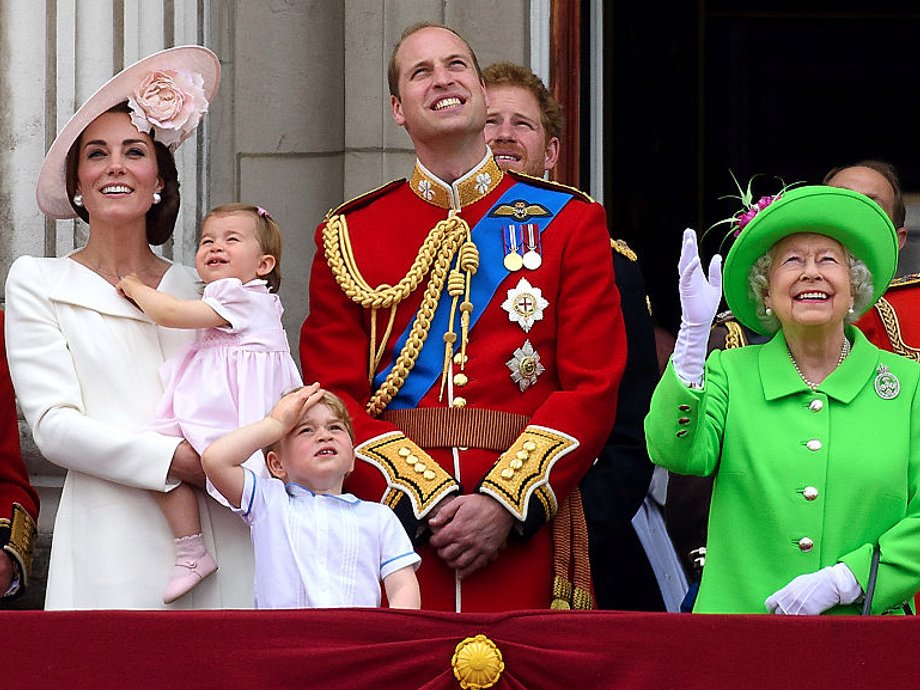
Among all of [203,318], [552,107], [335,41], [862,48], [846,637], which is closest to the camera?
[846,637]

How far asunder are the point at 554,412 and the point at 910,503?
0.74m

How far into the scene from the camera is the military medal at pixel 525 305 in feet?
15.5

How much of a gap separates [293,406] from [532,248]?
0.72 m

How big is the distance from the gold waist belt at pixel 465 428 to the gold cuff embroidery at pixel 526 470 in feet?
0.33

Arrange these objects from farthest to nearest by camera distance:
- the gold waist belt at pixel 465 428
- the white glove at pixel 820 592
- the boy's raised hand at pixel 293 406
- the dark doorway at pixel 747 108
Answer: the dark doorway at pixel 747 108 → the gold waist belt at pixel 465 428 → the boy's raised hand at pixel 293 406 → the white glove at pixel 820 592

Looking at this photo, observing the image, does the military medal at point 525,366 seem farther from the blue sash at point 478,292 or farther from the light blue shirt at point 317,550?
the light blue shirt at point 317,550

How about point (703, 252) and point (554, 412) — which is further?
point (703, 252)

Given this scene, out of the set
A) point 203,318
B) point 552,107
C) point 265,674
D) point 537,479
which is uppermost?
point 552,107

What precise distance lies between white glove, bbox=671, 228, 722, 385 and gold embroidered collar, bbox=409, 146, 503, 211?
844mm

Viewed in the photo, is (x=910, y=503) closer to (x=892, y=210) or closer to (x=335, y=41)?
(x=892, y=210)

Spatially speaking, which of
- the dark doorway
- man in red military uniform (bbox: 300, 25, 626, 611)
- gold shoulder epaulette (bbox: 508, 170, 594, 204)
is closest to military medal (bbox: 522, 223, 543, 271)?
man in red military uniform (bbox: 300, 25, 626, 611)

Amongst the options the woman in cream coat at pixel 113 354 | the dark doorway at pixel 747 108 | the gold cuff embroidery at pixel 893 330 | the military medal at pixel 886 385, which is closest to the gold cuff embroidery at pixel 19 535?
the woman in cream coat at pixel 113 354

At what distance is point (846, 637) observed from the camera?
3.86 m

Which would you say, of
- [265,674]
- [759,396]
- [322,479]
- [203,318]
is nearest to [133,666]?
[265,674]
